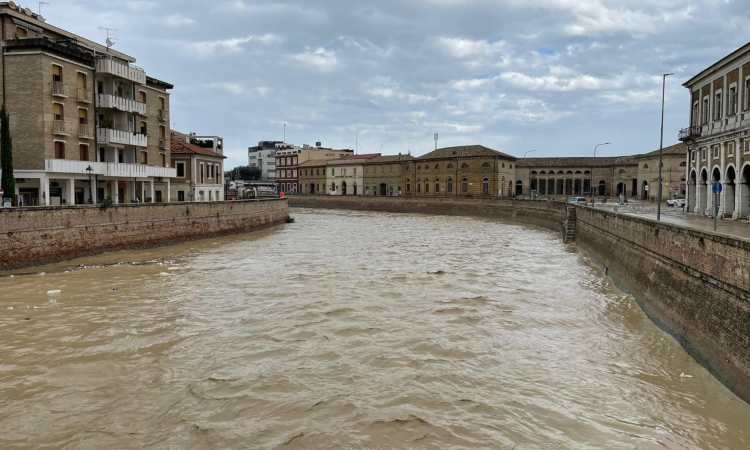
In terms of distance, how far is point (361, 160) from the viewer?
106 meters

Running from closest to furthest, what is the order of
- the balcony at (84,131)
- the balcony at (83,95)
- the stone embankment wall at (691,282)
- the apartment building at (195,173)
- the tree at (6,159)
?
the stone embankment wall at (691,282)
the tree at (6,159)
the balcony at (83,95)
the balcony at (84,131)
the apartment building at (195,173)

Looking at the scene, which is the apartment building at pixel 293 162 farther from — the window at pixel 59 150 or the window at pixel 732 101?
the window at pixel 732 101

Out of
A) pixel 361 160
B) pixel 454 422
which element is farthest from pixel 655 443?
pixel 361 160

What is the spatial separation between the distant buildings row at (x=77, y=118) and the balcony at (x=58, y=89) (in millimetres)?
57

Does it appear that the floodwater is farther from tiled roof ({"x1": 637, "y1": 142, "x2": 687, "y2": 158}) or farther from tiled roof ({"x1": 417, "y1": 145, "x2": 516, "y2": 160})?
tiled roof ({"x1": 417, "y1": 145, "x2": 516, "y2": 160})

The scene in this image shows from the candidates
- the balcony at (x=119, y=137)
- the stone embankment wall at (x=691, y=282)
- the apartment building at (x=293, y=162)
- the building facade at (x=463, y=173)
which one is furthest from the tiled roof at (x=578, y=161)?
the balcony at (x=119, y=137)

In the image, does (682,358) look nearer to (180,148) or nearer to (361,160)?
(180,148)

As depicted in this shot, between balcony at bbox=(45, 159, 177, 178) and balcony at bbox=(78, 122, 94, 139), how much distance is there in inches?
64.5

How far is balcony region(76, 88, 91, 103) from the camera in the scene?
110 ft

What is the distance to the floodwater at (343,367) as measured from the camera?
9250 millimetres

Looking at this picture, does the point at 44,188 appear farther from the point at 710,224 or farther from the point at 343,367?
the point at 710,224

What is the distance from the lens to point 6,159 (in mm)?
28250

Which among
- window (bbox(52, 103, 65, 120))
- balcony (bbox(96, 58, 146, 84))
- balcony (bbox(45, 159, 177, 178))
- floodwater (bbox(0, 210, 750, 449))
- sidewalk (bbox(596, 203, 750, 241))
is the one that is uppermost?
balcony (bbox(96, 58, 146, 84))

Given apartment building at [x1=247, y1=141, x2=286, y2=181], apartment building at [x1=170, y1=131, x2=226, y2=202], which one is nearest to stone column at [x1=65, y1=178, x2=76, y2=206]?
apartment building at [x1=170, y1=131, x2=226, y2=202]
